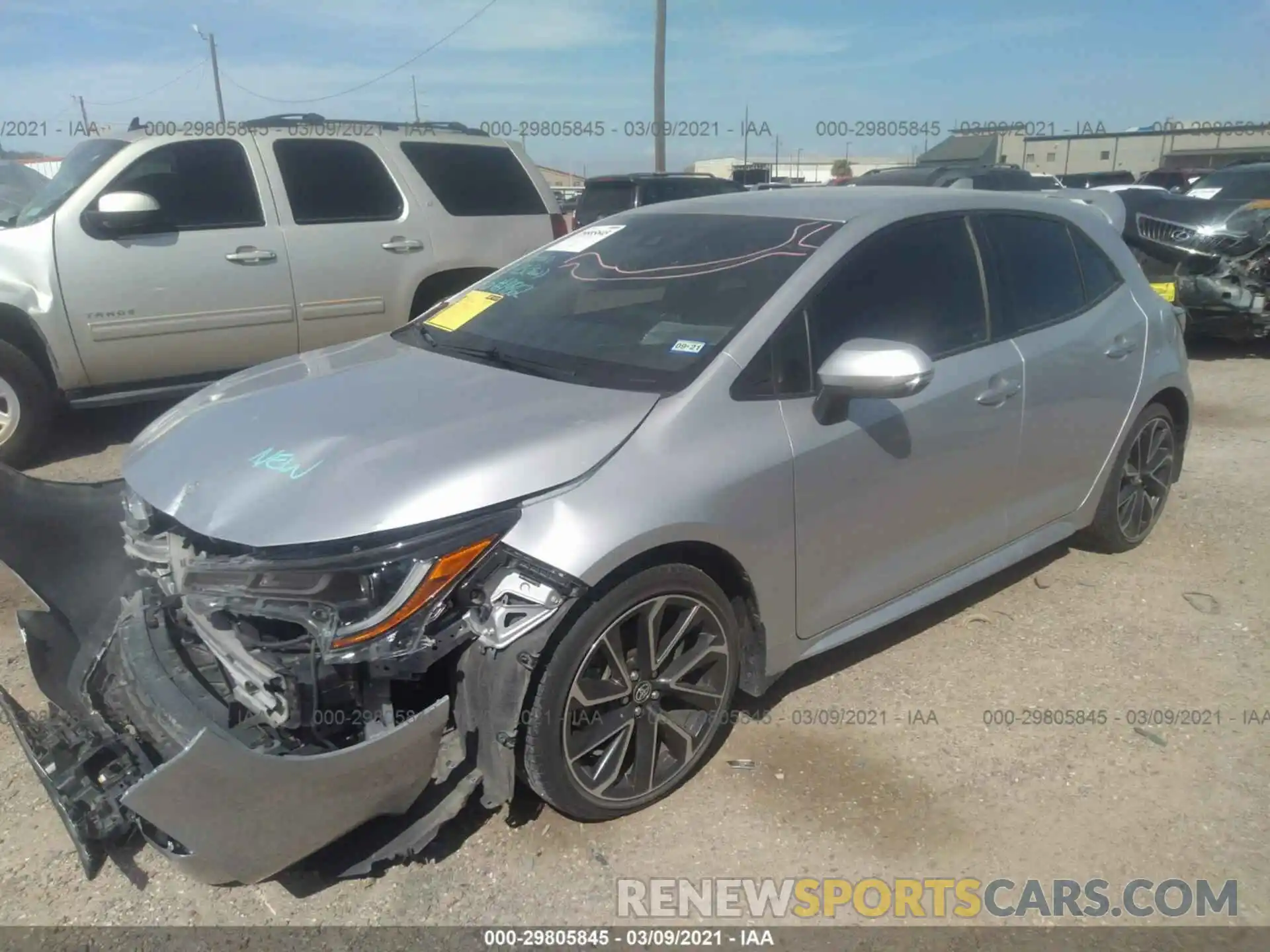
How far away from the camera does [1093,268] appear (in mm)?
4277

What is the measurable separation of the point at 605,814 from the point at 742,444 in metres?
1.14

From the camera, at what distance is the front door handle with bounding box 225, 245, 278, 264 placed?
6281 millimetres

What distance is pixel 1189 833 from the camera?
282cm

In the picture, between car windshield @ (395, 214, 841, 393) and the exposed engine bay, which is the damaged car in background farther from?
car windshield @ (395, 214, 841, 393)

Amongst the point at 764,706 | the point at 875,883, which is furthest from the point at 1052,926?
the point at 764,706

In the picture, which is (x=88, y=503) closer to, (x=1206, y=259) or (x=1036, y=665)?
(x=1036, y=665)

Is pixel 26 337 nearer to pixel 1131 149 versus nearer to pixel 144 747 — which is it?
pixel 144 747

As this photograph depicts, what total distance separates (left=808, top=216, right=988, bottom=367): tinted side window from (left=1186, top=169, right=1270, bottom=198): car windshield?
960 cm

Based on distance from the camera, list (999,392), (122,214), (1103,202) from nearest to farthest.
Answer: (999,392) < (1103,202) < (122,214)

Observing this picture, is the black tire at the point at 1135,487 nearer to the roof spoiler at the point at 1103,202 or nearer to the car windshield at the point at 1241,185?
the roof spoiler at the point at 1103,202

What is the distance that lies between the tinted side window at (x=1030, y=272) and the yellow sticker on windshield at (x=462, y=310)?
1.94 m

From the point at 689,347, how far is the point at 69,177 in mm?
5155

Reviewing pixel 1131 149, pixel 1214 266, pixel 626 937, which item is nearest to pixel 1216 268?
pixel 1214 266

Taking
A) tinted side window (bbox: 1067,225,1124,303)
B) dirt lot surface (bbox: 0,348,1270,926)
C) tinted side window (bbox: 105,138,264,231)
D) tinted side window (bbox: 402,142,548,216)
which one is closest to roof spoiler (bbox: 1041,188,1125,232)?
tinted side window (bbox: 1067,225,1124,303)
